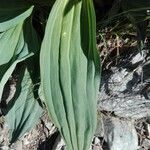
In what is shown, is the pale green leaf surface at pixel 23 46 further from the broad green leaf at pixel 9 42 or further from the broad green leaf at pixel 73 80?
the broad green leaf at pixel 73 80

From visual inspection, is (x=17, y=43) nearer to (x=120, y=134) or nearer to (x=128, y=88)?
(x=128, y=88)

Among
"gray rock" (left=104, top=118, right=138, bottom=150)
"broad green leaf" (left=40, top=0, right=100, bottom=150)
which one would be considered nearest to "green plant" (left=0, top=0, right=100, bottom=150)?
"broad green leaf" (left=40, top=0, right=100, bottom=150)

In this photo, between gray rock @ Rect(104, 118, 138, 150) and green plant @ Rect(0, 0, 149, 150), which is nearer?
green plant @ Rect(0, 0, 149, 150)

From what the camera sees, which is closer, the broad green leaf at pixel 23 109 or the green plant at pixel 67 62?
the green plant at pixel 67 62

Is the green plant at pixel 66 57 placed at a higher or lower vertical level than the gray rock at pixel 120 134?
higher

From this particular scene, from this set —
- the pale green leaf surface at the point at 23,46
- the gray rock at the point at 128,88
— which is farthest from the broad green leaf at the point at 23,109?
the gray rock at the point at 128,88

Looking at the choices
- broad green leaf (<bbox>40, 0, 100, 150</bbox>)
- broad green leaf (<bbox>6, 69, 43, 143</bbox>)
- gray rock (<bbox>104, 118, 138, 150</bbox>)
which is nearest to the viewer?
broad green leaf (<bbox>40, 0, 100, 150</bbox>)

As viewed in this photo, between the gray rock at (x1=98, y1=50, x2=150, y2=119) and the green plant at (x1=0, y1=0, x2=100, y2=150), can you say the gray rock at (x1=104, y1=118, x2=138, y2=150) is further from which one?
the green plant at (x1=0, y1=0, x2=100, y2=150)

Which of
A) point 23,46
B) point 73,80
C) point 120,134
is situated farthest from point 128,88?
point 23,46
